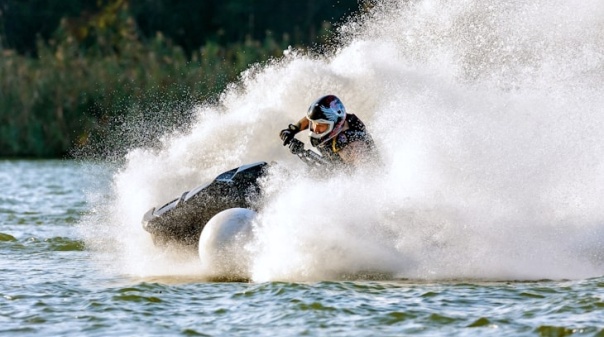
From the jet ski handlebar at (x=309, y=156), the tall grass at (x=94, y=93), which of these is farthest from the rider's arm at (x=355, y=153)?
the tall grass at (x=94, y=93)

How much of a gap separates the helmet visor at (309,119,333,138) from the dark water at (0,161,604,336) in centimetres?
208

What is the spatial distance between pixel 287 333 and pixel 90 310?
5.61ft

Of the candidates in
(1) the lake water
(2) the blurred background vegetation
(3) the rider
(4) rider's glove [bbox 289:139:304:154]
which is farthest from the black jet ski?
(2) the blurred background vegetation

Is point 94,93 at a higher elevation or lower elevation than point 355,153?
higher

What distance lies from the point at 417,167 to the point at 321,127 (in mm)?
1124

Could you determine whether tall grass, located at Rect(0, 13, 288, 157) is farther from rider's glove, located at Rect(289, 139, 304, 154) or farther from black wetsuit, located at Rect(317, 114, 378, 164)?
rider's glove, located at Rect(289, 139, 304, 154)

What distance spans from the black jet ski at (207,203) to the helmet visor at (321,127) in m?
0.38

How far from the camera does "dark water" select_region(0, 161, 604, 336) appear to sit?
8.73 meters

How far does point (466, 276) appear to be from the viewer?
35.0ft

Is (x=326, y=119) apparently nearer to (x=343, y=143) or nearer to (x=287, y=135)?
(x=343, y=143)

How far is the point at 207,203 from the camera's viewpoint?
39.1ft

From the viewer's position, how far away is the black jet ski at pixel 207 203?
11828 millimetres

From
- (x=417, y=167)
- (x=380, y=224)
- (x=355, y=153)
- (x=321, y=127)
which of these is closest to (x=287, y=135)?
(x=321, y=127)

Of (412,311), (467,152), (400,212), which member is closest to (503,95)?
(467,152)
